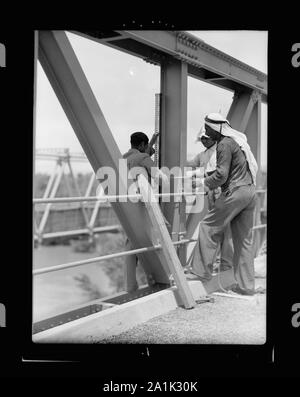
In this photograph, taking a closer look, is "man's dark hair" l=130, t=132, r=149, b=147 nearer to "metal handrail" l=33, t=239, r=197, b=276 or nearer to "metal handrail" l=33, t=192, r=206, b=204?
"metal handrail" l=33, t=192, r=206, b=204

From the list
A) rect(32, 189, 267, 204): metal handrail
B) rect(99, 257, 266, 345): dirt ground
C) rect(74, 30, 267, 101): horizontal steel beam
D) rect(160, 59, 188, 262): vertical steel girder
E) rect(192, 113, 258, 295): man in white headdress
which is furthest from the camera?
rect(160, 59, 188, 262): vertical steel girder

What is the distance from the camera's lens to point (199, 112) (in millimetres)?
2996

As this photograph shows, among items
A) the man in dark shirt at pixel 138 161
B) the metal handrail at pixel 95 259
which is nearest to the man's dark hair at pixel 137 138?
the man in dark shirt at pixel 138 161

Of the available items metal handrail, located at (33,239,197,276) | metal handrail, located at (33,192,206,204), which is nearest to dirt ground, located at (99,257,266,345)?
metal handrail, located at (33,239,197,276)

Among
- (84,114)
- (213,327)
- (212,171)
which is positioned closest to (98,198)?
(84,114)

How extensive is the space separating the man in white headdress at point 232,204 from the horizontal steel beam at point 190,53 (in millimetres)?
281

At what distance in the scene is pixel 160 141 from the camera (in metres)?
3.40

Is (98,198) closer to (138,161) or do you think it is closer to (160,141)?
(138,161)

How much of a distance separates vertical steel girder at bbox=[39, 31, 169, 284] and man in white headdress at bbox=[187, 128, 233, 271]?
454 mm

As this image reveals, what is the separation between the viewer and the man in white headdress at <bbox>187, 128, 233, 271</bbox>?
3098 mm

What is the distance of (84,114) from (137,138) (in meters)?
0.35
